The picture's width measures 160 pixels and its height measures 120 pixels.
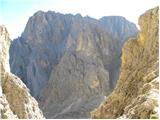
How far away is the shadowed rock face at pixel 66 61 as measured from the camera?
131625mm

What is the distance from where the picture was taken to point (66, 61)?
5664 inches

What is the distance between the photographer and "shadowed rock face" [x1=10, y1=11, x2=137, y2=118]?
132 meters

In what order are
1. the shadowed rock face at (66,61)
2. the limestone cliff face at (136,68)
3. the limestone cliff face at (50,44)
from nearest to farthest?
1. the limestone cliff face at (136,68)
2. the shadowed rock face at (66,61)
3. the limestone cliff face at (50,44)

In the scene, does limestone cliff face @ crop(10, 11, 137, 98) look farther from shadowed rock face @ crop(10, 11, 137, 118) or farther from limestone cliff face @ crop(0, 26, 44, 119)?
limestone cliff face @ crop(0, 26, 44, 119)

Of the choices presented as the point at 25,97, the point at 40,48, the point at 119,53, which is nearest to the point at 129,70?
the point at 25,97

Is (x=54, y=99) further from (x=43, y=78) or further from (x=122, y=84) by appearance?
(x=122, y=84)

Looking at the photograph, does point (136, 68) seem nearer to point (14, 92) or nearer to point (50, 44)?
point (14, 92)

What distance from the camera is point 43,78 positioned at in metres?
155

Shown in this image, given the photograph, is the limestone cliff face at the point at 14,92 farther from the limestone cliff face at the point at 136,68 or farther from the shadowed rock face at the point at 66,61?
the shadowed rock face at the point at 66,61

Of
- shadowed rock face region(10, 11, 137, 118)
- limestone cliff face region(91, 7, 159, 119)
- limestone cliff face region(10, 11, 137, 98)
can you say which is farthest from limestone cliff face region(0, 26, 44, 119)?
limestone cliff face region(10, 11, 137, 98)

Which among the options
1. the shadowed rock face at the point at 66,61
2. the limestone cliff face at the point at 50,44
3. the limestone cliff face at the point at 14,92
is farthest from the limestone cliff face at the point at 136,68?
the limestone cliff face at the point at 50,44

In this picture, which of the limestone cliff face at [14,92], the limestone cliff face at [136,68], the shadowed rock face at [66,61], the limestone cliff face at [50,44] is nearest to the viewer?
the limestone cliff face at [136,68]

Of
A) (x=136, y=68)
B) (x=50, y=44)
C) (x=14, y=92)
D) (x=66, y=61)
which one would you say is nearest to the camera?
(x=136, y=68)

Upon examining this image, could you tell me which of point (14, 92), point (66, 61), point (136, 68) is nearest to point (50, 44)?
point (66, 61)
